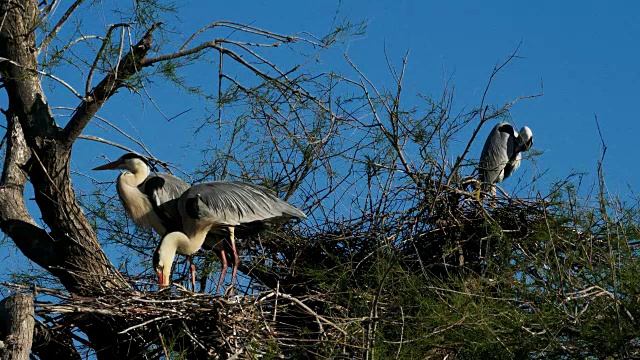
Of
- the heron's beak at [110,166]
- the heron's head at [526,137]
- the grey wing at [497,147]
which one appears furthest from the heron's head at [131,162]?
the heron's head at [526,137]

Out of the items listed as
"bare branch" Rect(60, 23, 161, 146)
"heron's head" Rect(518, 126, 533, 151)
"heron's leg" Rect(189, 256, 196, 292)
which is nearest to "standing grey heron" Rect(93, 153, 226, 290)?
"heron's leg" Rect(189, 256, 196, 292)

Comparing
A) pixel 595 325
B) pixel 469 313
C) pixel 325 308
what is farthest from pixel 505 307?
pixel 325 308

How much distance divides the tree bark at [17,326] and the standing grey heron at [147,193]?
2146 mm

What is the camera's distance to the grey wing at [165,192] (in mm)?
7281

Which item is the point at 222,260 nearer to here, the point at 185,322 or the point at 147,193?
the point at 147,193

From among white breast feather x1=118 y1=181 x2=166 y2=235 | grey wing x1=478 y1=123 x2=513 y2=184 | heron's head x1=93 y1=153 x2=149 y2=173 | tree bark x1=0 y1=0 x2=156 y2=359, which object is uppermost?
grey wing x1=478 y1=123 x2=513 y2=184

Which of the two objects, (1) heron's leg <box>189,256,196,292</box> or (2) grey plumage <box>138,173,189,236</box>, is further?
(2) grey plumage <box>138,173,189,236</box>

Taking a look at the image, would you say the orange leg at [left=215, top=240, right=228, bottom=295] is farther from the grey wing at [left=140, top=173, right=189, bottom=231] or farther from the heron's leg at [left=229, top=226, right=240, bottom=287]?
the grey wing at [left=140, top=173, right=189, bottom=231]

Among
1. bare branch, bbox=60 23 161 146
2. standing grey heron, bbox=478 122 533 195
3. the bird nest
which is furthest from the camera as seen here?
standing grey heron, bbox=478 122 533 195

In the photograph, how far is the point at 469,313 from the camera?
5.54 metres

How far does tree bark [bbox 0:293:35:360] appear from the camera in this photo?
5031mm

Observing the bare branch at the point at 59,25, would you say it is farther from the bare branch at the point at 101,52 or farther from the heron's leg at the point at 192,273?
the heron's leg at the point at 192,273

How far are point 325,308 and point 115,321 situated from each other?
122cm

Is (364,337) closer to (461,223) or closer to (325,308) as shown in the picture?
(325,308)
